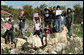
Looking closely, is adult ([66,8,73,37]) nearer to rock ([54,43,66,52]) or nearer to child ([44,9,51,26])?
child ([44,9,51,26])

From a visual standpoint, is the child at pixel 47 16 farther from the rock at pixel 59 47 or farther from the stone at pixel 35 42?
the rock at pixel 59 47

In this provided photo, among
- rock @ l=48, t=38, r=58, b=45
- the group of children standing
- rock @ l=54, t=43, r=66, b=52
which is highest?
the group of children standing

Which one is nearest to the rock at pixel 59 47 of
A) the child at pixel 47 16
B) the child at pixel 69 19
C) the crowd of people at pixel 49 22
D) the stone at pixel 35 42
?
the stone at pixel 35 42

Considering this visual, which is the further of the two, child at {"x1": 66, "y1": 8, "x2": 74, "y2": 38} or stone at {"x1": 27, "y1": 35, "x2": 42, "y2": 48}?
child at {"x1": 66, "y1": 8, "x2": 74, "y2": 38}

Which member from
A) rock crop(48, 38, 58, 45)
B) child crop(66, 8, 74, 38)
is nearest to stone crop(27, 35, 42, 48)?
rock crop(48, 38, 58, 45)

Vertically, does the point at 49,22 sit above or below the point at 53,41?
above

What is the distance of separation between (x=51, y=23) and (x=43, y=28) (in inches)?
35.0

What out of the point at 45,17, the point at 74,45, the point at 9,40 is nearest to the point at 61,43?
the point at 74,45

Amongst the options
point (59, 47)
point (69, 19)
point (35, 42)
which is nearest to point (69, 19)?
point (69, 19)

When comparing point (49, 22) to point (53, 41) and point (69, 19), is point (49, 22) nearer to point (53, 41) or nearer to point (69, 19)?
point (69, 19)

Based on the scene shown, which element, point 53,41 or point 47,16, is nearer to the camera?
point 53,41

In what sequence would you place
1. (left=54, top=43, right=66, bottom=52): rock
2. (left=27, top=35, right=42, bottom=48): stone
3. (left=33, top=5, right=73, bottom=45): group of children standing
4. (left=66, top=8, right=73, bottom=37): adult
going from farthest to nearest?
(left=66, top=8, right=73, bottom=37): adult
(left=33, top=5, right=73, bottom=45): group of children standing
(left=27, top=35, right=42, bottom=48): stone
(left=54, top=43, right=66, bottom=52): rock

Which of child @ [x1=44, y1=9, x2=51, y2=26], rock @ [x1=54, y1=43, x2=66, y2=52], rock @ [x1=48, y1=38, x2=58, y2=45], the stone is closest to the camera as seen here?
rock @ [x1=54, y1=43, x2=66, y2=52]

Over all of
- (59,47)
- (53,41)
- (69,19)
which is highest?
(69,19)
